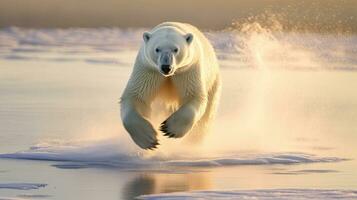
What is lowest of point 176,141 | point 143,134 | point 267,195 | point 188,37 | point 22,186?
point 267,195

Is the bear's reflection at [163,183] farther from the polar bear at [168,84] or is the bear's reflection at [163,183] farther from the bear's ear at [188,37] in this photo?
the bear's ear at [188,37]

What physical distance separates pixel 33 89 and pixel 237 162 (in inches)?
205

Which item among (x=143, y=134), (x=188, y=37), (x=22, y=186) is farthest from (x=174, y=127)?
(x=22, y=186)

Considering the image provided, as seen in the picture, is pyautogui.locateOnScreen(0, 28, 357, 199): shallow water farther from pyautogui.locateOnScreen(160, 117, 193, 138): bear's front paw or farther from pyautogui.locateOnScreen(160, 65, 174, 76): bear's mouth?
pyautogui.locateOnScreen(160, 65, 174, 76): bear's mouth

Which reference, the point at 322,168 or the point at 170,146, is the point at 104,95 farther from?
the point at 322,168

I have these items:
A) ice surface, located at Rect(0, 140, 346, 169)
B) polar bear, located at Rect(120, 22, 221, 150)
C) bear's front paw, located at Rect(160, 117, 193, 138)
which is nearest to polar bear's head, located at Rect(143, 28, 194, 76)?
polar bear, located at Rect(120, 22, 221, 150)

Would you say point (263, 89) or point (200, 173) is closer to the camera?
point (200, 173)

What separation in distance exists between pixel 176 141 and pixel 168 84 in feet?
2.22

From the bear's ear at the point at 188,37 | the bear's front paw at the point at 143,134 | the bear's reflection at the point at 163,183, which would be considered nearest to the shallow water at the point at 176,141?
the bear's reflection at the point at 163,183

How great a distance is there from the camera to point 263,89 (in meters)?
14.4

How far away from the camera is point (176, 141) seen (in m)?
9.55

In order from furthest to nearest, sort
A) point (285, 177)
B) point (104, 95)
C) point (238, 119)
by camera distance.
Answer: point (104, 95) → point (238, 119) → point (285, 177)

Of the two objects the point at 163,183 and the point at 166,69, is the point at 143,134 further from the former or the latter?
the point at 163,183

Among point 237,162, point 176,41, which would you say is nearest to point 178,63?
point 176,41
